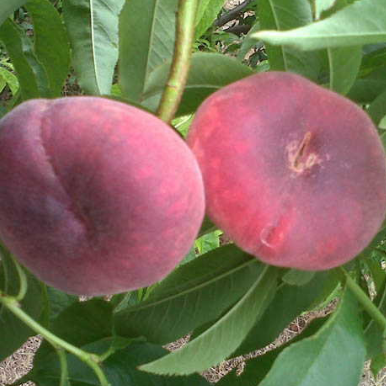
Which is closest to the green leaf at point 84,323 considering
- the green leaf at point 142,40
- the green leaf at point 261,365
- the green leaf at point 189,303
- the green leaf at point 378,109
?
the green leaf at point 189,303

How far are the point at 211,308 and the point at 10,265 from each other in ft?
0.84

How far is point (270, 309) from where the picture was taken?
100 cm

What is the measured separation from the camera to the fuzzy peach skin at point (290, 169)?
22.7 inches

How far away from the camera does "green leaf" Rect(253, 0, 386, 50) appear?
52 centimetres

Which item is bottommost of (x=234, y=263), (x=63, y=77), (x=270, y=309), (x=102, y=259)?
(x=270, y=309)

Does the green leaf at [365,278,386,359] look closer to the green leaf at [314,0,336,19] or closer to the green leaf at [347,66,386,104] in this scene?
the green leaf at [347,66,386,104]

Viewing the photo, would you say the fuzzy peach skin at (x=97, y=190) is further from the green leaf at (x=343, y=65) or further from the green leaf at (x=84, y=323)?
the green leaf at (x=84, y=323)

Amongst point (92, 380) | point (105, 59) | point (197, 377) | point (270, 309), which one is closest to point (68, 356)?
point (92, 380)

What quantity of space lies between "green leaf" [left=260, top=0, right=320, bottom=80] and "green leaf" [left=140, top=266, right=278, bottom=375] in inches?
8.8

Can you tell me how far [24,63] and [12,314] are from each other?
1.06 feet

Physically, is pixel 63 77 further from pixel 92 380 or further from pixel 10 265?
pixel 92 380

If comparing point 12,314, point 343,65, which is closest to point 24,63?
point 12,314

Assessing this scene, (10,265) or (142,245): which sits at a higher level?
(142,245)

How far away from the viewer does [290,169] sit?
60 cm
